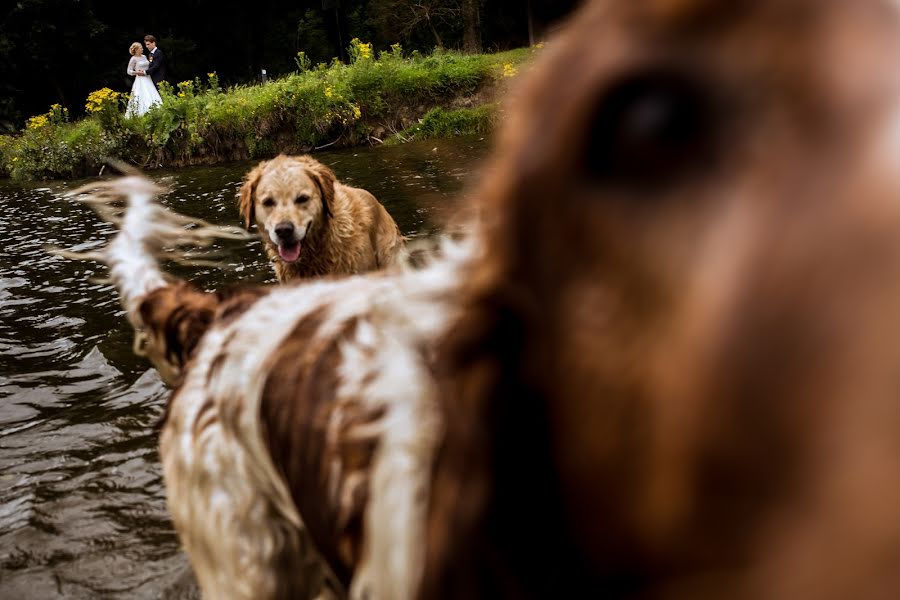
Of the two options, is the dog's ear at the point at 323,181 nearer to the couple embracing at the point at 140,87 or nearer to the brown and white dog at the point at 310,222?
the brown and white dog at the point at 310,222

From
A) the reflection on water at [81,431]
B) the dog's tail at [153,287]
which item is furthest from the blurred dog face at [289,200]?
the dog's tail at [153,287]

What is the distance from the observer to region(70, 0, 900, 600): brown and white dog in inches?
23.2

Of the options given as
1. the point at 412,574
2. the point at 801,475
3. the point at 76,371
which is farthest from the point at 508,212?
the point at 76,371

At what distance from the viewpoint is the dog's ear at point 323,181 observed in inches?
232

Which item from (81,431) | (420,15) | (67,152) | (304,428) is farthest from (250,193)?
(420,15)

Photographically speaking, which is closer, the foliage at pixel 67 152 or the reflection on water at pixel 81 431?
the reflection on water at pixel 81 431

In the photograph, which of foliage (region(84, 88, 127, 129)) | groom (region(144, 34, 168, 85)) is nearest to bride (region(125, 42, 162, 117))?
groom (region(144, 34, 168, 85))

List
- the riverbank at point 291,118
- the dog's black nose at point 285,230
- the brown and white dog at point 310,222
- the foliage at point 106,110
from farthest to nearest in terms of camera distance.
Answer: the foliage at point 106,110 < the riverbank at point 291,118 < the brown and white dog at point 310,222 < the dog's black nose at point 285,230

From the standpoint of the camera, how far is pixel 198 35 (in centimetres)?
4125

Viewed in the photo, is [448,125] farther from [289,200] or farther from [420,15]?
[420,15]

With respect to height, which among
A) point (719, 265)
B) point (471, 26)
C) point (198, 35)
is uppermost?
point (198, 35)

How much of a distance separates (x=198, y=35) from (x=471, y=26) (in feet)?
72.0

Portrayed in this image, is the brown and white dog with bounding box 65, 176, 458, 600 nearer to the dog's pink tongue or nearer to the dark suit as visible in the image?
the dog's pink tongue

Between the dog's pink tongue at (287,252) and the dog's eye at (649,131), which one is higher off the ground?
the dog's eye at (649,131)
